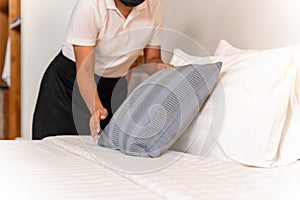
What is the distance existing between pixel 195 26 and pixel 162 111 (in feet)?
3.15

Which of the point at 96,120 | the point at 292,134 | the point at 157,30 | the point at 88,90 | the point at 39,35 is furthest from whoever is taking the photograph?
the point at 39,35

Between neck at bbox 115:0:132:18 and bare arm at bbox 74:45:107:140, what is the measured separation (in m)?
0.18

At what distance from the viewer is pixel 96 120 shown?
4.94 ft

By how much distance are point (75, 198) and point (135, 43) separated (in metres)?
1.01

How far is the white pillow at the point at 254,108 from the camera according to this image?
1.20 m

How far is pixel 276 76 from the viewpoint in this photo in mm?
1246

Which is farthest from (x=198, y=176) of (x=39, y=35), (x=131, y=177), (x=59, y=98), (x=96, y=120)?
(x=39, y=35)

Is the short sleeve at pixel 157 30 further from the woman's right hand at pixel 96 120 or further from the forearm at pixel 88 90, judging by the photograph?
the woman's right hand at pixel 96 120

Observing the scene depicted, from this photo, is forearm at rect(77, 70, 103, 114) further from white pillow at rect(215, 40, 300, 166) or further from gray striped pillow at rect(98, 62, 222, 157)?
white pillow at rect(215, 40, 300, 166)

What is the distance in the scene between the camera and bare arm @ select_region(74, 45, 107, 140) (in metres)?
1.52

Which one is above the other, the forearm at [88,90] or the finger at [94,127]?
the forearm at [88,90]

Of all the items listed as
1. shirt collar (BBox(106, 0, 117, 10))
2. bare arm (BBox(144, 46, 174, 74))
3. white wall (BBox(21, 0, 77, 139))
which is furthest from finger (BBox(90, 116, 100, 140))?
white wall (BBox(21, 0, 77, 139))

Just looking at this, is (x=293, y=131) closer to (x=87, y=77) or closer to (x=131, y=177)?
(x=131, y=177)

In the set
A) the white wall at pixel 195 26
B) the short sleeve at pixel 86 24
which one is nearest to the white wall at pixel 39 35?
the white wall at pixel 195 26
